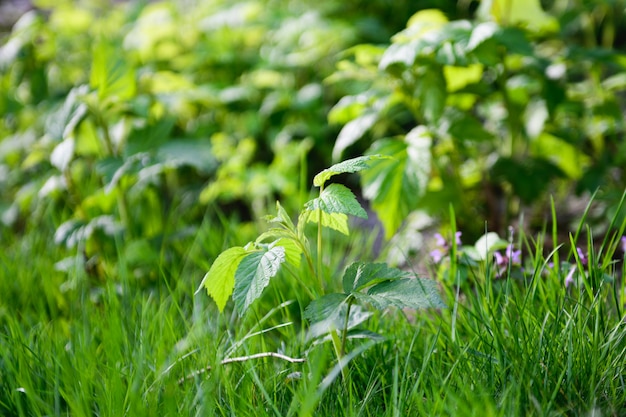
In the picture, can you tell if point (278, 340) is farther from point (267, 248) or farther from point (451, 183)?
point (451, 183)

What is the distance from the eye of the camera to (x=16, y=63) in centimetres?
234

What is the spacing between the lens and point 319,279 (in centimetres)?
112

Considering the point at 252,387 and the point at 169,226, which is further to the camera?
the point at 169,226

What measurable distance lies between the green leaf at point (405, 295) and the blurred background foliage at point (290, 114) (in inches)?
23.3

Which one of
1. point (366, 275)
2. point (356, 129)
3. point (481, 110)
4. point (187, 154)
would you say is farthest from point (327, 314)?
point (481, 110)

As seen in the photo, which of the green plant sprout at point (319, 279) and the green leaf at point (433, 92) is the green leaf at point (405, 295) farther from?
the green leaf at point (433, 92)

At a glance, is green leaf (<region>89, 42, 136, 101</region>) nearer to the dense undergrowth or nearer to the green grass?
the dense undergrowth

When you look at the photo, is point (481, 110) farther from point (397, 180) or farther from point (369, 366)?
point (369, 366)

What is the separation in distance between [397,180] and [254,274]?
2.38 ft

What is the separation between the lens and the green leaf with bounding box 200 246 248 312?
1050 mm

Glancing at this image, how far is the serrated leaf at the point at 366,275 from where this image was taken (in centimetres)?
104

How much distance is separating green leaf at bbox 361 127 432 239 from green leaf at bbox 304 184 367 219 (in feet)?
Answer: 2.00

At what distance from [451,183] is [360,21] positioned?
45.7 inches

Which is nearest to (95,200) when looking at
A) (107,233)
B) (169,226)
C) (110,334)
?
(107,233)
